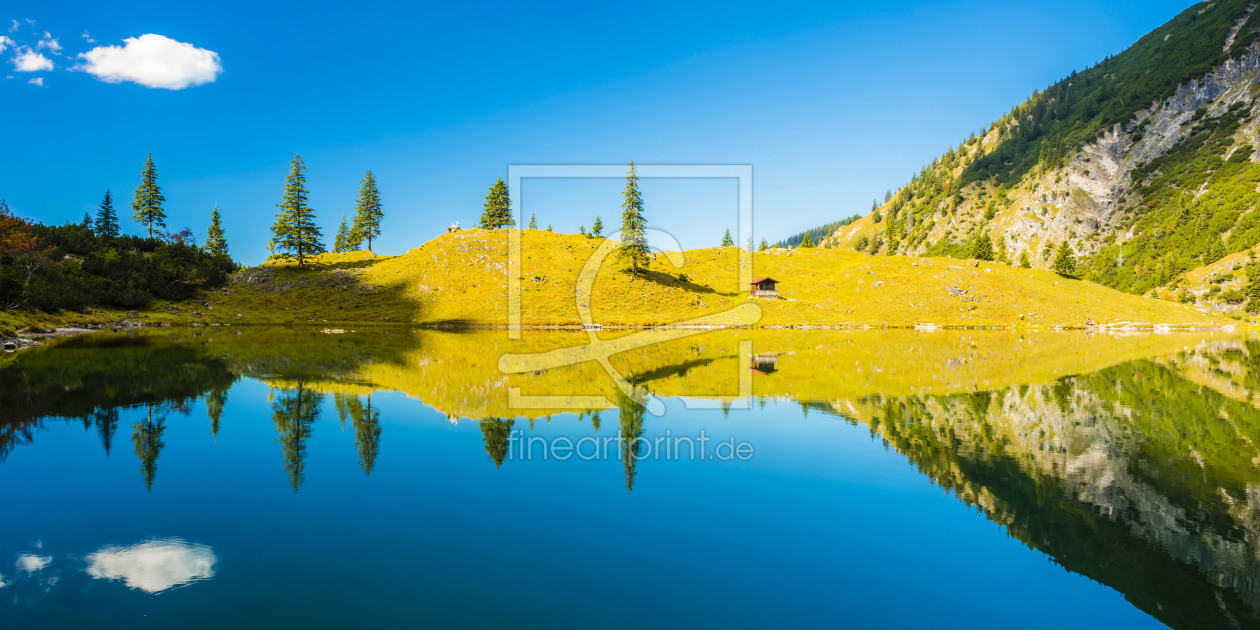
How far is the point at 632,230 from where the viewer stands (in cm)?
10262

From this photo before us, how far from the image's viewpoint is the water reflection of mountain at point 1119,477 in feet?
33.8

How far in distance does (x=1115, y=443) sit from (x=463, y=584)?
22.4 m

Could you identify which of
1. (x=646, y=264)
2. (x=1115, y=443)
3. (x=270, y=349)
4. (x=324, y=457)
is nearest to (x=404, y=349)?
(x=270, y=349)

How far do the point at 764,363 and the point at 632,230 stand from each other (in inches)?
2482

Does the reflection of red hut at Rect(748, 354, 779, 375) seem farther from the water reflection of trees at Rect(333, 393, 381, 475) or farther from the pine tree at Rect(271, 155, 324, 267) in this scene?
the pine tree at Rect(271, 155, 324, 267)

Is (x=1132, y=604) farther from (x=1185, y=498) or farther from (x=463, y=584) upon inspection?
(x=463, y=584)

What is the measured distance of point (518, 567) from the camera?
9.78 m

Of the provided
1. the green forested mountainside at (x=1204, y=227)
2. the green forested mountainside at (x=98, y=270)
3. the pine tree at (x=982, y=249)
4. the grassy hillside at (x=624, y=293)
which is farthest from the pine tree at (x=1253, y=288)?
the green forested mountainside at (x=98, y=270)

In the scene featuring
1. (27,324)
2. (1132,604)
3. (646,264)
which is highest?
(646,264)

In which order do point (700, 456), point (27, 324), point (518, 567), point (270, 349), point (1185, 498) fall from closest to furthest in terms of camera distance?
point (518, 567) → point (1185, 498) → point (700, 456) → point (270, 349) → point (27, 324)

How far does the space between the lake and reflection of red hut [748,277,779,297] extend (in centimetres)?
7691

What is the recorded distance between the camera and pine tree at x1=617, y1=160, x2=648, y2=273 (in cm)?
10050

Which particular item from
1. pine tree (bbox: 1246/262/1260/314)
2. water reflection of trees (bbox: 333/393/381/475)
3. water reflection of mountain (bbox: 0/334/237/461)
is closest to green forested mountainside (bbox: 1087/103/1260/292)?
pine tree (bbox: 1246/262/1260/314)

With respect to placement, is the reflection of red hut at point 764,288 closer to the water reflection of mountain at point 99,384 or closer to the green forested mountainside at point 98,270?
the water reflection of mountain at point 99,384
